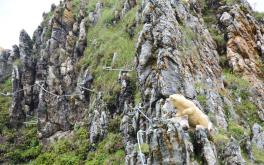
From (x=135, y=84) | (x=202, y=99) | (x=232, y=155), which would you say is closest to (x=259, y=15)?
(x=135, y=84)

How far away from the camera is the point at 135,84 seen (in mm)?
26016

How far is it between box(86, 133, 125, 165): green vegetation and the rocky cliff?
7cm

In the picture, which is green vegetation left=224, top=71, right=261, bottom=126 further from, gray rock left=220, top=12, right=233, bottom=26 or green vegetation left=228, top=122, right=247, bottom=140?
gray rock left=220, top=12, right=233, bottom=26

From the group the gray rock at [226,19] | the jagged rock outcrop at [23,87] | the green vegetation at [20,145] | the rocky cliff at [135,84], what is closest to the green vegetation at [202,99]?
the rocky cliff at [135,84]

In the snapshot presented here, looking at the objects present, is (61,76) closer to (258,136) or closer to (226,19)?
(226,19)

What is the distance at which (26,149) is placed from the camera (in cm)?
3394

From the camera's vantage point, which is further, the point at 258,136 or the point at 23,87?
the point at 23,87

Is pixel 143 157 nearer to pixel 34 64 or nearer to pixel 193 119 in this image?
pixel 193 119

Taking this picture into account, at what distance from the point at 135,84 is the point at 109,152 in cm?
395

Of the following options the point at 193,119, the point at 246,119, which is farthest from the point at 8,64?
the point at 193,119

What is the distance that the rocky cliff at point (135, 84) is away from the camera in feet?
58.0

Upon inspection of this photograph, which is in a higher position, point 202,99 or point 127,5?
point 127,5

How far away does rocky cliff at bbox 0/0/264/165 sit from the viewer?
58.0 feet

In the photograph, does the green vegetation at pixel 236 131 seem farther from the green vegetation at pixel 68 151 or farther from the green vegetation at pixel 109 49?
the green vegetation at pixel 68 151
